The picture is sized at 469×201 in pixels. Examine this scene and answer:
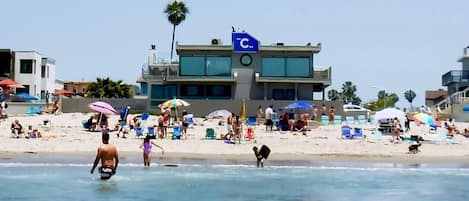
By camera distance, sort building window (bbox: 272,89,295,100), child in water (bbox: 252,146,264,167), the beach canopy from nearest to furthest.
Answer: child in water (bbox: 252,146,264,167)
the beach canopy
building window (bbox: 272,89,295,100)

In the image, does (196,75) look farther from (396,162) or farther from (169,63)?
(396,162)

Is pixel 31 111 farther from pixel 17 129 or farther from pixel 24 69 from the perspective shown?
pixel 24 69

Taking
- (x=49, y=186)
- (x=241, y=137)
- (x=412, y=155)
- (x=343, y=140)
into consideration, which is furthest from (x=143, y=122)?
(x=49, y=186)

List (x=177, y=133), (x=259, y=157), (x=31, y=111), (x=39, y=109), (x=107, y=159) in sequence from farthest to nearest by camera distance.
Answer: (x=39, y=109) < (x=31, y=111) < (x=177, y=133) < (x=259, y=157) < (x=107, y=159)

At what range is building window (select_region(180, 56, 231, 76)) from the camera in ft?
163

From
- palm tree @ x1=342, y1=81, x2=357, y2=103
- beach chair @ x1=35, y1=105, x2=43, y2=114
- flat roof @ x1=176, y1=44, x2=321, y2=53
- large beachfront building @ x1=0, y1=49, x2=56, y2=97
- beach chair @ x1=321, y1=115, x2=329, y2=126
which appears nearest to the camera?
beach chair @ x1=321, y1=115, x2=329, y2=126

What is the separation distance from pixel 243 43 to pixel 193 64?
3510 mm

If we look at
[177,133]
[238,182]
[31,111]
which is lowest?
[238,182]

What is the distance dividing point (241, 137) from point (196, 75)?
16.1 m

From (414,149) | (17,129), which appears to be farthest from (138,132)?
(414,149)

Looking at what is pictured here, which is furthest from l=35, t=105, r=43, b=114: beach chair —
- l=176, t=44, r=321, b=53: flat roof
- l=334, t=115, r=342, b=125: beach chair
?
l=334, t=115, r=342, b=125: beach chair

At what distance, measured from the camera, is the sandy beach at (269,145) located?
30.5 m

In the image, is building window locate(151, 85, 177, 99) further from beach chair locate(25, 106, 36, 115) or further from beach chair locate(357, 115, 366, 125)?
beach chair locate(357, 115, 366, 125)

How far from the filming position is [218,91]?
165 ft
